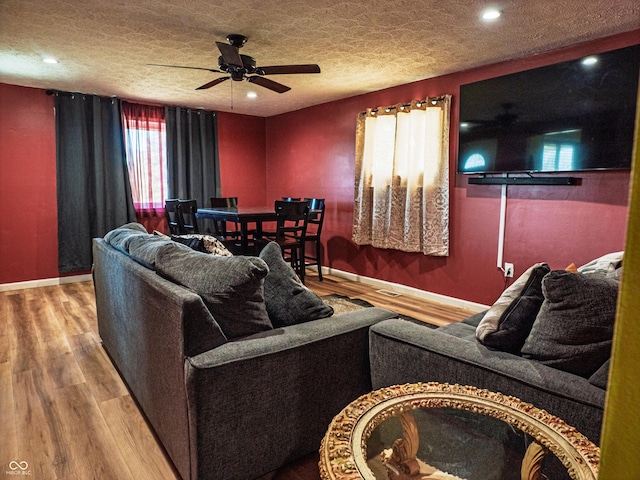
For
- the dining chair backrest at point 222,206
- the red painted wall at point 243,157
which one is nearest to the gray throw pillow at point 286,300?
the dining chair backrest at point 222,206

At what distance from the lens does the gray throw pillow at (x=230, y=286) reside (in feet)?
5.12

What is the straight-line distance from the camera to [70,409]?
2150mm

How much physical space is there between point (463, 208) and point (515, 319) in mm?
2611

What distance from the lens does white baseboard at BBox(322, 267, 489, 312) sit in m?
3.94

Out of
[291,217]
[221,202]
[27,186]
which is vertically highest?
[27,186]

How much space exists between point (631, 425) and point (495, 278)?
12.0ft

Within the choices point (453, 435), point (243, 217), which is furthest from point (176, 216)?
point (453, 435)

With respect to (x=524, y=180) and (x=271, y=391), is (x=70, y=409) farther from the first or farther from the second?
(x=524, y=180)

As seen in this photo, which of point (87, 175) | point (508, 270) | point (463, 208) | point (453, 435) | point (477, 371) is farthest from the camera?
point (87, 175)

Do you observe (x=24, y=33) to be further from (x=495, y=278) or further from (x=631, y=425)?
(x=495, y=278)

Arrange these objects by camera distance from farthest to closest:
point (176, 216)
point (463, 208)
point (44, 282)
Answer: point (44, 282)
point (176, 216)
point (463, 208)

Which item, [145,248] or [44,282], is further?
[44,282]

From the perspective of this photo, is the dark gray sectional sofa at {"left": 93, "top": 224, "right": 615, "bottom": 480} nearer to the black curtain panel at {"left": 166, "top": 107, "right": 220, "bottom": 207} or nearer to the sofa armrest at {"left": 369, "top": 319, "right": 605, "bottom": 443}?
the sofa armrest at {"left": 369, "top": 319, "right": 605, "bottom": 443}

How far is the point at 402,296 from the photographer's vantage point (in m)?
4.39
